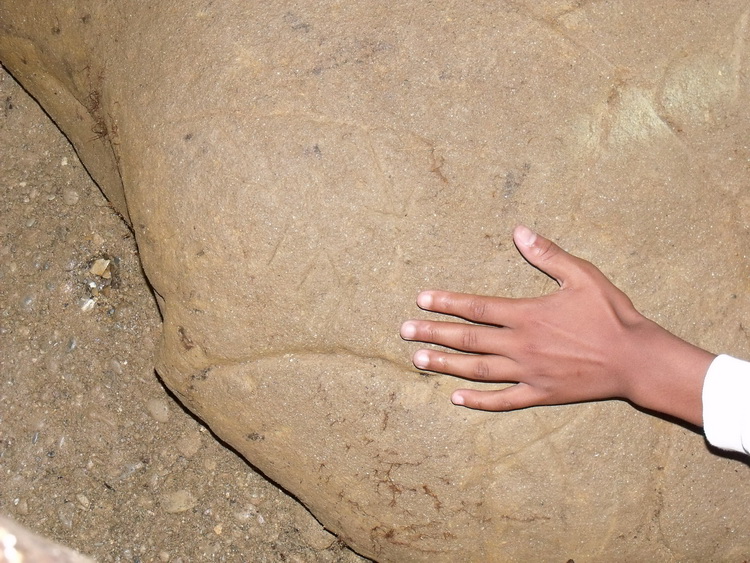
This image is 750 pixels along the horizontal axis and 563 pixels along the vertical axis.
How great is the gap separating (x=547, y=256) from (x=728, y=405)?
53 cm

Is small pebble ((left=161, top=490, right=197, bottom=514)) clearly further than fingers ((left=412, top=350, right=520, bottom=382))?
Yes

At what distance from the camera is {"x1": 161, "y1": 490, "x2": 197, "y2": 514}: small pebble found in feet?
8.34

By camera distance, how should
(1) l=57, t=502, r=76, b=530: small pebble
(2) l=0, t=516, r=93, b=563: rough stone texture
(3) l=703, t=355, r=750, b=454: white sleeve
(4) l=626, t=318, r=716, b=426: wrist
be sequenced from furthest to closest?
(1) l=57, t=502, r=76, b=530: small pebble, (4) l=626, t=318, r=716, b=426: wrist, (3) l=703, t=355, r=750, b=454: white sleeve, (2) l=0, t=516, r=93, b=563: rough stone texture

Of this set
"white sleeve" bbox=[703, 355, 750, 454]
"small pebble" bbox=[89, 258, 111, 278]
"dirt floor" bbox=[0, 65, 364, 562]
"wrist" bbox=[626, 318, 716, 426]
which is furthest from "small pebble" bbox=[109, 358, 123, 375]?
"white sleeve" bbox=[703, 355, 750, 454]

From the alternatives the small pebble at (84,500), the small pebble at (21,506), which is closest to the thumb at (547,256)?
the small pebble at (84,500)

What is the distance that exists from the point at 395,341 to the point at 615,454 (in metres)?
0.62

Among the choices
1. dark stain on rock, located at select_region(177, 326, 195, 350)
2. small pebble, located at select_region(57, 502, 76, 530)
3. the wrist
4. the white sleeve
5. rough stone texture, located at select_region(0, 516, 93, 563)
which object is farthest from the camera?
small pebble, located at select_region(57, 502, 76, 530)

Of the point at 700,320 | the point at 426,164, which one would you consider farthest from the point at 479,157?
the point at 700,320

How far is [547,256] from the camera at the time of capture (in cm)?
178

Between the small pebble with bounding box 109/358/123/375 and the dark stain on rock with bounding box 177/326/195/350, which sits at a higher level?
the dark stain on rock with bounding box 177/326/195/350

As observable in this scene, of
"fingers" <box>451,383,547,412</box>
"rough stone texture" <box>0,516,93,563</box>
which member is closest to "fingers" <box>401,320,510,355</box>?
"fingers" <box>451,383,547,412</box>

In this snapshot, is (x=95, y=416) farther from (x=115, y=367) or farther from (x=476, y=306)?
(x=476, y=306)

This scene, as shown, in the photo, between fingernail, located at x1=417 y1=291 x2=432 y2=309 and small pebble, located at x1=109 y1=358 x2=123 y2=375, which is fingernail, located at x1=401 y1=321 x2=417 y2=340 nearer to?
fingernail, located at x1=417 y1=291 x2=432 y2=309

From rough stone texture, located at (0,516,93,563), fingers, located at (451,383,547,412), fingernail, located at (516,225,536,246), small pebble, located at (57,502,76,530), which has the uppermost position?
fingernail, located at (516,225,536,246)
